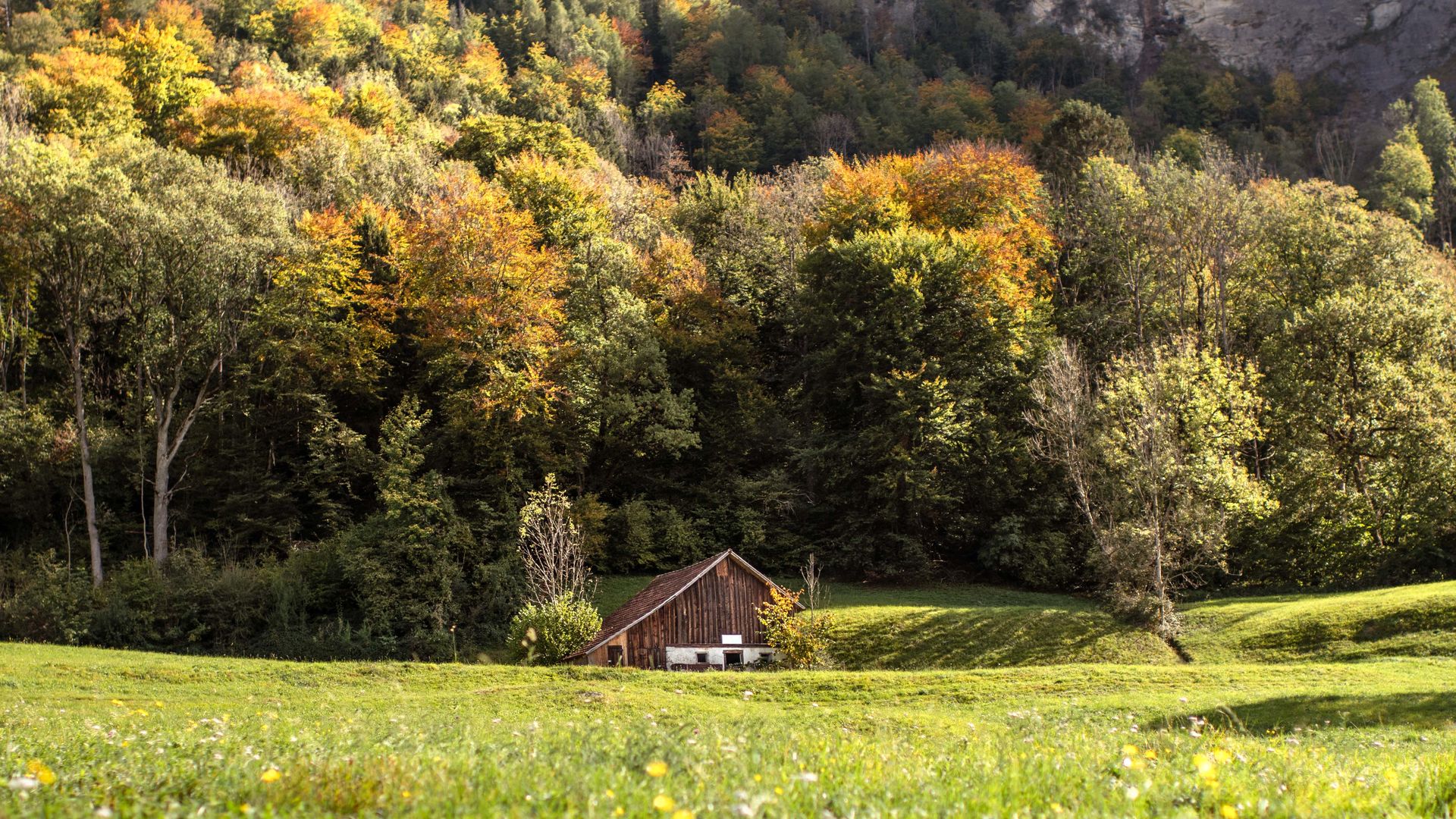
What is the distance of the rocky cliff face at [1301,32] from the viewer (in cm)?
10500

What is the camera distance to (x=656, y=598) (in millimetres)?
37812

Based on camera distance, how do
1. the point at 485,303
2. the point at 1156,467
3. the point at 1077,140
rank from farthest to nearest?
the point at 1077,140, the point at 485,303, the point at 1156,467

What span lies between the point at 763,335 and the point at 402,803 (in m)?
55.2

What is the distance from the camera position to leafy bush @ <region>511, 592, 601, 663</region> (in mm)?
34781

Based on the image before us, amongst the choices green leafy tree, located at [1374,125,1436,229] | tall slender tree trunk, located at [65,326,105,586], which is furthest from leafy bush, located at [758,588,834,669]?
green leafy tree, located at [1374,125,1436,229]

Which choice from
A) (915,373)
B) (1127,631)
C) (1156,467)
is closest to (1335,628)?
(1127,631)

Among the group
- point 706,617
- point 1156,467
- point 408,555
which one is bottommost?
point 706,617

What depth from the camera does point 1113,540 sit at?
39344 millimetres

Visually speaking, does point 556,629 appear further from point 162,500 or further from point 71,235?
point 71,235

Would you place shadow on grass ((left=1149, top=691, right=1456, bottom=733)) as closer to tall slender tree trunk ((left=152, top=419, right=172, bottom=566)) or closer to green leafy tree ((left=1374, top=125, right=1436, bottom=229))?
tall slender tree trunk ((left=152, top=419, right=172, bottom=566))

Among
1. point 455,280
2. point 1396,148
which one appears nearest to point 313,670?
point 455,280

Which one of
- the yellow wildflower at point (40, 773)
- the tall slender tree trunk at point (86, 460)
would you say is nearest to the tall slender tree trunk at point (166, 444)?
the tall slender tree trunk at point (86, 460)

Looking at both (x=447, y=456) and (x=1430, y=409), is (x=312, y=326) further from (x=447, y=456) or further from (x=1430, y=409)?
(x=1430, y=409)

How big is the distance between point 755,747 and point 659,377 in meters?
44.4
